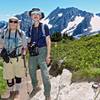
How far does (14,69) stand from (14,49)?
70 centimetres

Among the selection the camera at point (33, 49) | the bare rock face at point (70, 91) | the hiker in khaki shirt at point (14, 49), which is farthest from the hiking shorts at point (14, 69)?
the bare rock face at point (70, 91)

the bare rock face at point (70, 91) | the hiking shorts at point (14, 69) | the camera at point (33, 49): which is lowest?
the bare rock face at point (70, 91)

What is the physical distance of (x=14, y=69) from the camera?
12.2m

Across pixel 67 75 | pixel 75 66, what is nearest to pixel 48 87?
pixel 67 75

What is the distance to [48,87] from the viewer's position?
11953 millimetres

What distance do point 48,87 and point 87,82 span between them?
1.65 meters

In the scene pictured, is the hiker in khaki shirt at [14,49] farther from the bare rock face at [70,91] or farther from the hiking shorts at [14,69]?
the bare rock face at [70,91]

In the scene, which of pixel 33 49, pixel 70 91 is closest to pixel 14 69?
pixel 33 49

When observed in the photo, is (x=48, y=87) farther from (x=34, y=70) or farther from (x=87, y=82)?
(x=87, y=82)

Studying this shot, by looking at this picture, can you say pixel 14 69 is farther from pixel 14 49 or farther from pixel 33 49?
pixel 33 49

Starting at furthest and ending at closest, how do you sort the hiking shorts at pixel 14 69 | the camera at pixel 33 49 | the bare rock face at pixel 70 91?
1. the hiking shorts at pixel 14 69
2. the bare rock face at pixel 70 91
3. the camera at pixel 33 49

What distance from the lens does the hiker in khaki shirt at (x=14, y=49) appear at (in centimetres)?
1186

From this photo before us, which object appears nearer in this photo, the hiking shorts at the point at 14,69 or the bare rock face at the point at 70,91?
the bare rock face at the point at 70,91

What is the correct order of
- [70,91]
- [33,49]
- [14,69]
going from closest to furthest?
[33,49] → [14,69] → [70,91]
